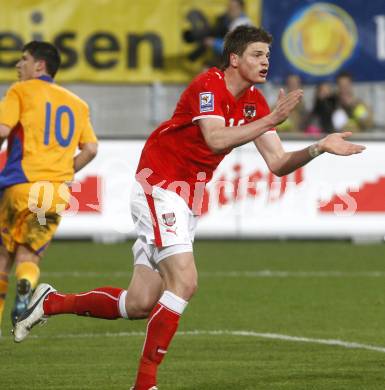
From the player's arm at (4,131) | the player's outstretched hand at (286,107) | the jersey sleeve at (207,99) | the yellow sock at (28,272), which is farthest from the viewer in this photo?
the yellow sock at (28,272)

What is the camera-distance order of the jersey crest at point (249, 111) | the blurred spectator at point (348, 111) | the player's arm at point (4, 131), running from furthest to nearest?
the blurred spectator at point (348, 111) → the player's arm at point (4, 131) → the jersey crest at point (249, 111)

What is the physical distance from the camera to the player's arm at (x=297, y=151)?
7465mm

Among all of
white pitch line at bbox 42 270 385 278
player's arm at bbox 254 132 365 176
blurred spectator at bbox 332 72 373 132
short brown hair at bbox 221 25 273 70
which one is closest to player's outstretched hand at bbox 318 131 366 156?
player's arm at bbox 254 132 365 176

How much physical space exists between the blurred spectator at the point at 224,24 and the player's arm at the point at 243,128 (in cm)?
1178

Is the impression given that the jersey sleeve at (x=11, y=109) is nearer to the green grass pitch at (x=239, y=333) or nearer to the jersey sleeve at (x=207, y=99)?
the green grass pitch at (x=239, y=333)

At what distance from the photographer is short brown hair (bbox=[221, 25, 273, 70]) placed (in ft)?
26.1

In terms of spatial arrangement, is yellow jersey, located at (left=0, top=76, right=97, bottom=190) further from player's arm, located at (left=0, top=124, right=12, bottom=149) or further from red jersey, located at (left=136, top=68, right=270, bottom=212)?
red jersey, located at (left=136, top=68, right=270, bottom=212)

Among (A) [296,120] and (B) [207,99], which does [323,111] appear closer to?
(A) [296,120]

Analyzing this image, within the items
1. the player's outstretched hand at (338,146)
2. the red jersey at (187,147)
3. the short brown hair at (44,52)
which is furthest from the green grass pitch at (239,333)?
the short brown hair at (44,52)

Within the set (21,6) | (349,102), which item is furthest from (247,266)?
(21,6)

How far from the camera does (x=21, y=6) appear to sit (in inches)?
792

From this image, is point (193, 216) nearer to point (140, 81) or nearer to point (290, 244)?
point (290, 244)

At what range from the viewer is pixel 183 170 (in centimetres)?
797

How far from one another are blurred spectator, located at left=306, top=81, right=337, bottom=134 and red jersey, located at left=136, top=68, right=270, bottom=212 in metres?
11.9
